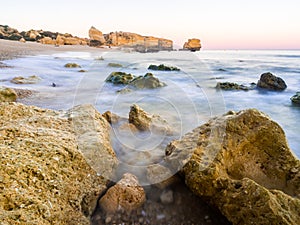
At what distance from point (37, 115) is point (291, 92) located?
9.12m

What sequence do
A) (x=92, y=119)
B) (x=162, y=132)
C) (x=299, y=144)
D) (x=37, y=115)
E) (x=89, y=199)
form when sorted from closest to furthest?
(x=89, y=199)
(x=37, y=115)
(x=92, y=119)
(x=162, y=132)
(x=299, y=144)

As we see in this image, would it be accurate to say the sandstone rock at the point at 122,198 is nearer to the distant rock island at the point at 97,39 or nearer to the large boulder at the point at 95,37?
the distant rock island at the point at 97,39

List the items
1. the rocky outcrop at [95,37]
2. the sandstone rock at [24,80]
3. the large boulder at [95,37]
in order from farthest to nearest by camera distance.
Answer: the large boulder at [95,37]
the rocky outcrop at [95,37]
the sandstone rock at [24,80]

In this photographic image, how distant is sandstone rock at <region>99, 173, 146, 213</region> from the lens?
1891 millimetres

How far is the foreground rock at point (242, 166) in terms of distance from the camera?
63.5 inches

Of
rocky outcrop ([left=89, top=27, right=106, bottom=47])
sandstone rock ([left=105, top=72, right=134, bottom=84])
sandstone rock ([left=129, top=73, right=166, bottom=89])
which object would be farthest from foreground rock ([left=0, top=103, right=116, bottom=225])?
rocky outcrop ([left=89, top=27, right=106, bottom=47])

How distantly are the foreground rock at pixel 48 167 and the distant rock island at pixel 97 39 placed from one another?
27620 mm

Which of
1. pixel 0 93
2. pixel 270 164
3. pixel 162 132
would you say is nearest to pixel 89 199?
pixel 270 164

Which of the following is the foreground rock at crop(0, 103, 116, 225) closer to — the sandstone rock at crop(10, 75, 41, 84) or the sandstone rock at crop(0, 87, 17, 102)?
the sandstone rock at crop(0, 87, 17, 102)

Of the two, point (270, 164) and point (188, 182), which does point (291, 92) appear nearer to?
point (270, 164)

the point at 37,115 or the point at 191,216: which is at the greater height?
the point at 37,115

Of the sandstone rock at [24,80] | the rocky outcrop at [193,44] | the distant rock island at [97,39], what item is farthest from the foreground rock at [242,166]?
the rocky outcrop at [193,44]

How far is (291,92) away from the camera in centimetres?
876

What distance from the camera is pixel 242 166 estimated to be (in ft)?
7.03
